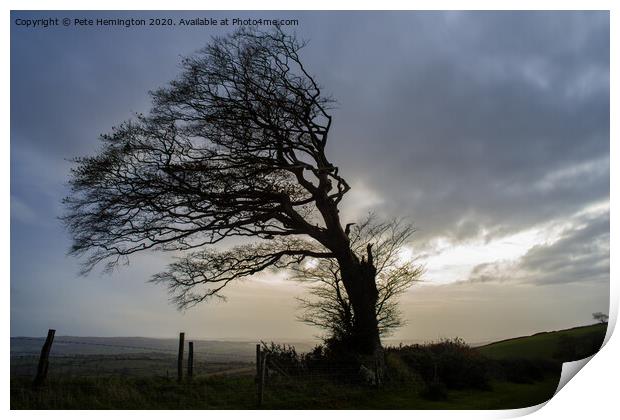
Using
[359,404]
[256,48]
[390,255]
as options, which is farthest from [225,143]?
[359,404]

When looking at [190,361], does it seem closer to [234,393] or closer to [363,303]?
[234,393]

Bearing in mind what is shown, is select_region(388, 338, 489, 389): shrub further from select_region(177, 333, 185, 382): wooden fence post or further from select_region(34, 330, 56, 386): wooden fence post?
select_region(34, 330, 56, 386): wooden fence post

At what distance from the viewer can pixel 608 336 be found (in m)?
12.3

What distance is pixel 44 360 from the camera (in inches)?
449

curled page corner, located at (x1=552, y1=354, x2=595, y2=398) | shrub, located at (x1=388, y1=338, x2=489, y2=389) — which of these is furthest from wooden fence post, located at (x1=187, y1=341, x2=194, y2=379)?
curled page corner, located at (x1=552, y1=354, x2=595, y2=398)

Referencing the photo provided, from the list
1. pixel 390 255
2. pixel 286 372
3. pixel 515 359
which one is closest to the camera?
pixel 286 372

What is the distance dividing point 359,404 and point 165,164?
7922 millimetres

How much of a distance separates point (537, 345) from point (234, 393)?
13.7 m

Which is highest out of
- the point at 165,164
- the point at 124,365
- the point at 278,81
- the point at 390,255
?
the point at 278,81

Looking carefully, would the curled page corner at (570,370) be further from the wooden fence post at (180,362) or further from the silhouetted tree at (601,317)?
the wooden fence post at (180,362)

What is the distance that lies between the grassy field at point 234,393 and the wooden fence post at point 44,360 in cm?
16

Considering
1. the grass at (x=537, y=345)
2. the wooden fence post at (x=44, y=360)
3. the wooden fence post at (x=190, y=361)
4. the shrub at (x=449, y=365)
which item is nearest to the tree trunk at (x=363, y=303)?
the shrub at (x=449, y=365)

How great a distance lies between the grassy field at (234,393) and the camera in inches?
429

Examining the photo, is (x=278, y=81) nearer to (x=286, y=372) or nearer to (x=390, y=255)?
(x=390, y=255)
